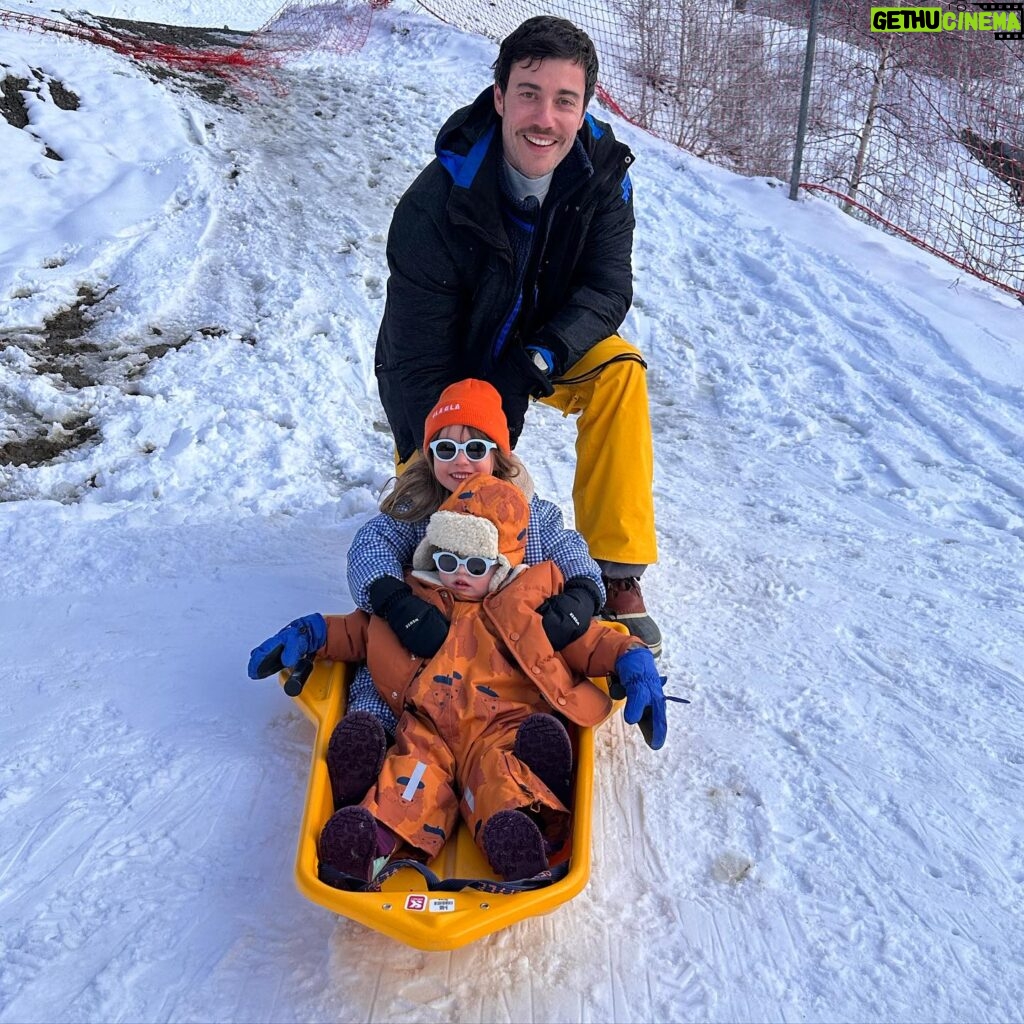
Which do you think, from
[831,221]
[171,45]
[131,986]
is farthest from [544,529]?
[171,45]

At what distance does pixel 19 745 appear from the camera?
2400mm

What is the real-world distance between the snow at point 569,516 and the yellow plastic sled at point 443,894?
0.16 meters

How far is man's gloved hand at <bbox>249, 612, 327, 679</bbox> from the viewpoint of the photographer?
2.36 m

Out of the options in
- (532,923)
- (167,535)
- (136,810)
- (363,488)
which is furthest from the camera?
(363,488)

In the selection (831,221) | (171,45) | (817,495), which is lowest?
(817,495)

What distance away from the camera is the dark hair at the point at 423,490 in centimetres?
258

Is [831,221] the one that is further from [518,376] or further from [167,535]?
[167,535]

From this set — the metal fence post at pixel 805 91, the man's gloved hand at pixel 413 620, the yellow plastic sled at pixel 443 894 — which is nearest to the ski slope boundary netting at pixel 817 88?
the metal fence post at pixel 805 91

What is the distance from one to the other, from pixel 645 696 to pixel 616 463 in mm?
808

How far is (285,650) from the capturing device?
236 centimetres

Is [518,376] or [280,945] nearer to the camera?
[280,945]

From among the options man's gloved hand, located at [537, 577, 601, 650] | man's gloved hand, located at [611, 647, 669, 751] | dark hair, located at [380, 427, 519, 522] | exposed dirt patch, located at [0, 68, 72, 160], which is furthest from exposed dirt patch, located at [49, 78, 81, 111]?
man's gloved hand, located at [611, 647, 669, 751]

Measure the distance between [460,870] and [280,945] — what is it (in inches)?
14.7

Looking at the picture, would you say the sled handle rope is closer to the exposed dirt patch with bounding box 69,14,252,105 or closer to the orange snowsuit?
the orange snowsuit
